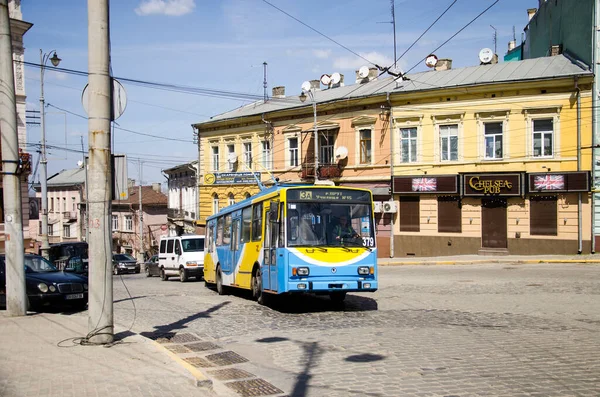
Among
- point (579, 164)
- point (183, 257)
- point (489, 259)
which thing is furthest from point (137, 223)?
point (579, 164)

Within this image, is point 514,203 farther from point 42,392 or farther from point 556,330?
point 42,392

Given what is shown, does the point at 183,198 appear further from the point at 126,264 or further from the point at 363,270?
the point at 363,270

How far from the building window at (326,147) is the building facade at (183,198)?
50.3ft

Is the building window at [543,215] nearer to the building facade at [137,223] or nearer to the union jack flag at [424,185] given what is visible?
the union jack flag at [424,185]

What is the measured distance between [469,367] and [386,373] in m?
1.13

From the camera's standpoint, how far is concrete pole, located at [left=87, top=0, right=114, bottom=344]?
9141mm

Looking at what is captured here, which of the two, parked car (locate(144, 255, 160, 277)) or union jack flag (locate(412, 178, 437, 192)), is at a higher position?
union jack flag (locate(412, 178, 437, 192))

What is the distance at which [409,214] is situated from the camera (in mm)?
35750

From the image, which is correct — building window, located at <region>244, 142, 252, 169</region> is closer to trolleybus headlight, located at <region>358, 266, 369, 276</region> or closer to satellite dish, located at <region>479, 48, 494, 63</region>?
satellite dish, located at <region>479, 48, 494, 63</region>

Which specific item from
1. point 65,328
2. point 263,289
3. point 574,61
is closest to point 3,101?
point 65,328

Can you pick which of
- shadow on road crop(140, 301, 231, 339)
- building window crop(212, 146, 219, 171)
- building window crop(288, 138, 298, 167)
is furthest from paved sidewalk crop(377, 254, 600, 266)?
building window crop(212, 146, 219, 171)

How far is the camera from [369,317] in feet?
43.3

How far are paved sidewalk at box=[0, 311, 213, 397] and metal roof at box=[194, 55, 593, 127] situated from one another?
90.8ft

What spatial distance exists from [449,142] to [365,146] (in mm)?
5440
